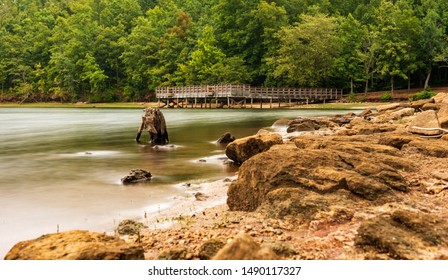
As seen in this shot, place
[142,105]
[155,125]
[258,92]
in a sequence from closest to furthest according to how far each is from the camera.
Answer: [155,125] → [258,92] → [142,105]

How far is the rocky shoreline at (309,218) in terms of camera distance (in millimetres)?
4441

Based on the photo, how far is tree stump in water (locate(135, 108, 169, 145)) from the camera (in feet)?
62.3

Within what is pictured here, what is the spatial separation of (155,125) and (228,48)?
55942 mm

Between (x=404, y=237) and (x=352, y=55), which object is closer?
(x=404, y=237)

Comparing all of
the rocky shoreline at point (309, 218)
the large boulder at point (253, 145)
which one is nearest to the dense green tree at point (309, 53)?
the large boulder at point (253, 145)

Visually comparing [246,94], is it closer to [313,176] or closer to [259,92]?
[259,92]

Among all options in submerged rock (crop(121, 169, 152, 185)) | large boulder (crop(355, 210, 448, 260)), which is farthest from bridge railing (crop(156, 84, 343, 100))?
large boulder (crop(355, 210, 448, 260))

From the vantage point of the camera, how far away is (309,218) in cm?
596

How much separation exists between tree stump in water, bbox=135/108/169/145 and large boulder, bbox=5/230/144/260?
47.7 feet

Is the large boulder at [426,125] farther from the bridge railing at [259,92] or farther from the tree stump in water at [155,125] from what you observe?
the bridge railing at [259,92]

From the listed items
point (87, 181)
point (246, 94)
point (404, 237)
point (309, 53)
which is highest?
point (309, 53)

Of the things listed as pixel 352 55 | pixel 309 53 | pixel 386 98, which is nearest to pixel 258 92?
pixel 309 53
